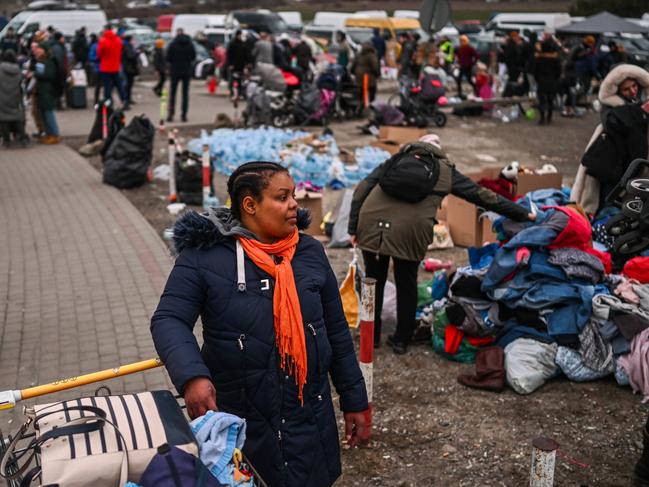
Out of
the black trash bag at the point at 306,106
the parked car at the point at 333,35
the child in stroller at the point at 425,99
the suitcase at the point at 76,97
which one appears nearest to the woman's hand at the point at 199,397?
the child in stroller at the point at 425,99

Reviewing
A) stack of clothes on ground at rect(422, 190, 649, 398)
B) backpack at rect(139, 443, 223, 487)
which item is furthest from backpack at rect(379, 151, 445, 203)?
backpack at rect(139, 443, 223, 487)

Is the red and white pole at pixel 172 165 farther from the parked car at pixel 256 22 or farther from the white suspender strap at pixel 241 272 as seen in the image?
the parked car at pixel 256 22

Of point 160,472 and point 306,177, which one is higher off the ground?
point 160,472

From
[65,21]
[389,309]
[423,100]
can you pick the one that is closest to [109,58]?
[423,100]

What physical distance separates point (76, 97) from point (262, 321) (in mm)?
19178

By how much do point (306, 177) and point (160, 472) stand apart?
31.3 ft

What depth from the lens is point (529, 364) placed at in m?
5.84

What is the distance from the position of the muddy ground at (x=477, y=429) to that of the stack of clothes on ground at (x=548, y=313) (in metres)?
0.15

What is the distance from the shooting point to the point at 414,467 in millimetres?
4844

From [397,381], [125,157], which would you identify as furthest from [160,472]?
[125,157]

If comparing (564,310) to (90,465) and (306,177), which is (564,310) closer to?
(90,465)

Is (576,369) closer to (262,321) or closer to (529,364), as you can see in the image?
(529,364)

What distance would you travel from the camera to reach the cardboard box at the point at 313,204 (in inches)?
369

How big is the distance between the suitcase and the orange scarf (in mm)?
18890
